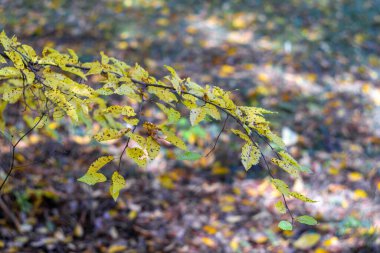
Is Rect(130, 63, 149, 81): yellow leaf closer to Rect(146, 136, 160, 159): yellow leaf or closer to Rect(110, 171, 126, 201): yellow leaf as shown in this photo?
Rect(146, 136, 160, 159): yellow leaf

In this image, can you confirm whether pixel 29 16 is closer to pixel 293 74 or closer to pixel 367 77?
pixel 293 74

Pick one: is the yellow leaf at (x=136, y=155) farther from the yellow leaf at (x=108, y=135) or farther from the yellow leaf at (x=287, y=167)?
the yellow leaf at (x=287, y=167)

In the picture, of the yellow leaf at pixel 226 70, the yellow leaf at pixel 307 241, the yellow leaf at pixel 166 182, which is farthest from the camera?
the yellow leaf at pixel 226 70

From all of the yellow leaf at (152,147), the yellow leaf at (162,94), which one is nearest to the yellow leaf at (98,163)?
the yellow leaf at (152,147)

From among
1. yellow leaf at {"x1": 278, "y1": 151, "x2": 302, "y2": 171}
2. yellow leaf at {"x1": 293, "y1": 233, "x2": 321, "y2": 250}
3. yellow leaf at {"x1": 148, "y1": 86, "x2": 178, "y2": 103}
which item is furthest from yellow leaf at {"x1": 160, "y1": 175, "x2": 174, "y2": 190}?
yellow leaf at {"x1": 278, "y1": 151, "x2": 302, "y2": 171}

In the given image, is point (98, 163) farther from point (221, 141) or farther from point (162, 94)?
point (221, 141)

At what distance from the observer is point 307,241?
2.62 m

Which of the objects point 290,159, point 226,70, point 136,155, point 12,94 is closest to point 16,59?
point 12,94

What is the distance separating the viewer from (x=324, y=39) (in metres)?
5.09

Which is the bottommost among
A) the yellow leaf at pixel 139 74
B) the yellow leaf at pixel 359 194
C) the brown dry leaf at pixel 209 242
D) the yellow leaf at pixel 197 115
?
the yellow leaf at pixel 359 194

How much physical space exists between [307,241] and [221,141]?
117 cm

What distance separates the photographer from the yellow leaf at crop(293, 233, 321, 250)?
2.59m

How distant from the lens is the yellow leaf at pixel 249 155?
1226mm

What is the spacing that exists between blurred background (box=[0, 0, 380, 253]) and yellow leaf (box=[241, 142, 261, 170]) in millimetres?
243
